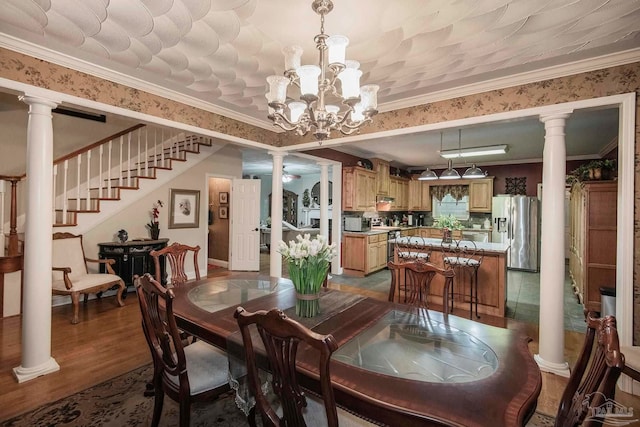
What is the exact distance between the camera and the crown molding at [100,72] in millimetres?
2191

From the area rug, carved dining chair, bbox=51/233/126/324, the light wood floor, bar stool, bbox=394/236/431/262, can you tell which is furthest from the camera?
bar stool, bbox=394/236/431/262

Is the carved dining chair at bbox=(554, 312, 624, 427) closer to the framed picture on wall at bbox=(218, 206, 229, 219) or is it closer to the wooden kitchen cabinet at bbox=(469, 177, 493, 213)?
the framed picture on wall at bbox=(218, 206, 229, 219)

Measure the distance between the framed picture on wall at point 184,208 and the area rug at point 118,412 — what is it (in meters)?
3.42

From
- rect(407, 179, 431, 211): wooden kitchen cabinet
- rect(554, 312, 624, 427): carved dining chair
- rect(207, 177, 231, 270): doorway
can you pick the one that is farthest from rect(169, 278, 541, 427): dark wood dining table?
rect(407, 179, 431, 211): wooden kitchen cabinet

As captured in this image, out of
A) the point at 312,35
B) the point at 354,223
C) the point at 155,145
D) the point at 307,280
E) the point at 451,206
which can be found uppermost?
the point at 312,35

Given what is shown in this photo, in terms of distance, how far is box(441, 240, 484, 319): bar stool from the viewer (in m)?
3.77

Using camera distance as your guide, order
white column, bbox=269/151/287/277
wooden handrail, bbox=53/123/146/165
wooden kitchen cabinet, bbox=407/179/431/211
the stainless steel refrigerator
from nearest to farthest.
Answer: wooden handrail, bbox=53/123/146/165 → white column, bbox=269/151/287/277 → the stainless steel refrigerator → wooden kitchen cabinet, bbox=407/179/431/211

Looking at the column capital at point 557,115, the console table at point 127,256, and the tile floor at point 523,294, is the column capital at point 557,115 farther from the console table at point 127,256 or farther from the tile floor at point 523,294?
the console table at point 127,256

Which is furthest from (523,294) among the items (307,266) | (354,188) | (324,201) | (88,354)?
(88,354)

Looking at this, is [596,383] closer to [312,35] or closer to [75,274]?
[312,35]

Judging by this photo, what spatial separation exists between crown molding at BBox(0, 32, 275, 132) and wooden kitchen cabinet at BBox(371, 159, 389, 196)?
3.90 meters

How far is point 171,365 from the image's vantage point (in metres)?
1.62

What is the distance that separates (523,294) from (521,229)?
2.28m

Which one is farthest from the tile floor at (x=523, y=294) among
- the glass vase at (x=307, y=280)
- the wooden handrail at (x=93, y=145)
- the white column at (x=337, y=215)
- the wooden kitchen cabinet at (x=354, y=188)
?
the wooden handrail at (x=93, y=145)
